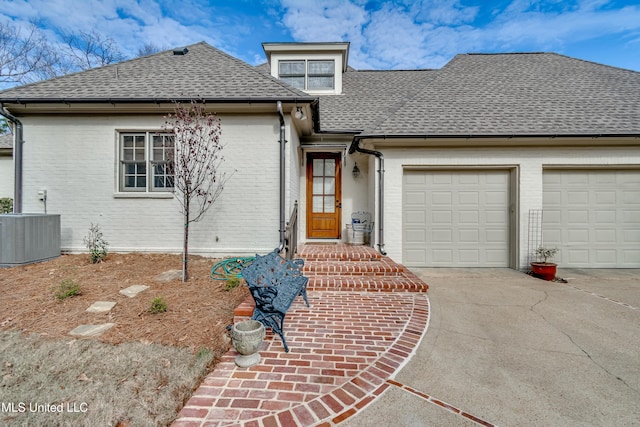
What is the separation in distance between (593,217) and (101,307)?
32.3ft

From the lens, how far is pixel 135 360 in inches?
97.5

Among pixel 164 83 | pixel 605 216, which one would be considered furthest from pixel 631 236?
pixel 164 83

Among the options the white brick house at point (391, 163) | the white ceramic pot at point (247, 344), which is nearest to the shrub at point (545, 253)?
the white brick house at point (391, 163)

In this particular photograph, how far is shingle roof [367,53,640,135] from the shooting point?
6.16 metres

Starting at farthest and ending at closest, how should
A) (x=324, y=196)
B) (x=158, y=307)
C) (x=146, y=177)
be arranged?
(x=324, y=196), (x=146, y=177), (x=158, y=307)

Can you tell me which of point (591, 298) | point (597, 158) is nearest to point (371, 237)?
point (591, 298)

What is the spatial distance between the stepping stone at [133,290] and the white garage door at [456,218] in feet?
17.5

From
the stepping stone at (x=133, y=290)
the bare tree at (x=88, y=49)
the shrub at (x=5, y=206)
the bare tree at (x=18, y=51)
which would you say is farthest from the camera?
the bare tree at (x=88, y=49)

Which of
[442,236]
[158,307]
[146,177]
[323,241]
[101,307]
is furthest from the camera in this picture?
[323,241]

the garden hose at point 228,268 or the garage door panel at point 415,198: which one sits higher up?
the garage door panel at point 415,198

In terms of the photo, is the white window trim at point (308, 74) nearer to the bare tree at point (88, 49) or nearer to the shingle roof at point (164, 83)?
the shingle roof at point (164, 83)

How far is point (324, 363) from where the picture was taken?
2.45m

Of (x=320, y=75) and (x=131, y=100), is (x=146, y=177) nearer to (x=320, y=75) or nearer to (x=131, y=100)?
(x=131, y=100)

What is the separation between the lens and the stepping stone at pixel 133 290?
3.92 metres
